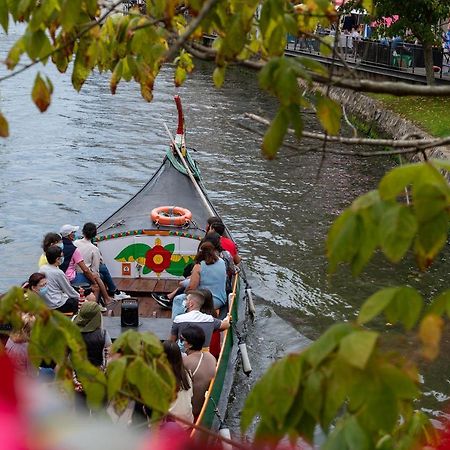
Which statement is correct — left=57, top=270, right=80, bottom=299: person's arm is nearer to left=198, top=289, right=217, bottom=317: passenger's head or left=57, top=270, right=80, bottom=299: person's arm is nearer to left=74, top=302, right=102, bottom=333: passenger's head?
left=198, top=289, right=217, bottom=317: passenger's head

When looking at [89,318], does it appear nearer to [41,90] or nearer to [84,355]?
[41,90]

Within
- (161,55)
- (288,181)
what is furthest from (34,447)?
(288,181)

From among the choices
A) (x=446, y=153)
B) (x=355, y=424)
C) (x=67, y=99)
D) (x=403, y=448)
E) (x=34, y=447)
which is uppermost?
(x=34, y=447)

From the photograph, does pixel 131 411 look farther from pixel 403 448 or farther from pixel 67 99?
pixel 67 99

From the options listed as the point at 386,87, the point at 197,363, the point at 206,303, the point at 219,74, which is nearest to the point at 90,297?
the point at 206,303

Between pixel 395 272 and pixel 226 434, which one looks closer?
pixel 226 434

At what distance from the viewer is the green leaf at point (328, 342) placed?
208 cm

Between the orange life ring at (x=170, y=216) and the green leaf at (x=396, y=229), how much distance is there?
28.5ft

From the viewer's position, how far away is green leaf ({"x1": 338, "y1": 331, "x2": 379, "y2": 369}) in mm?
1887

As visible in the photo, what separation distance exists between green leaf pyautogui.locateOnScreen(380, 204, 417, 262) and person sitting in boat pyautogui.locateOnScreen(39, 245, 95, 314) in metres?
6.04

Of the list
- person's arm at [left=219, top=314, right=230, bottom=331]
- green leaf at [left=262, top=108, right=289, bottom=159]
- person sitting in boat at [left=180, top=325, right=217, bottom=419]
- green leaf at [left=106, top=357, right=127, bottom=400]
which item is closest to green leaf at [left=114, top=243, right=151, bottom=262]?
person's arm at [left=219, top=314, right=230, bottom=331]

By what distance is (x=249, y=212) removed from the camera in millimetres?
17859

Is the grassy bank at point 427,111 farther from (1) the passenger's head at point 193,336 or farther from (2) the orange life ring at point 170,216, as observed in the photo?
(1) the passenger's head at point 193,336

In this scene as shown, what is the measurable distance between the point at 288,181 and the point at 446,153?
408 cm
